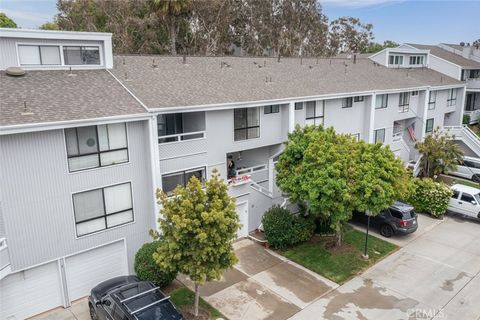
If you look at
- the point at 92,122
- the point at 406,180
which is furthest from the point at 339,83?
the point at 92,122

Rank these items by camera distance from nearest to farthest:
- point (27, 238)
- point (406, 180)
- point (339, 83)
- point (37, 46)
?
point (27, 238) → point (37, 46) → point (406, 180) → point (339, 83)

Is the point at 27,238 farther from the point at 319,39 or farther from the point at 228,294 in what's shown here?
the point at 319,39

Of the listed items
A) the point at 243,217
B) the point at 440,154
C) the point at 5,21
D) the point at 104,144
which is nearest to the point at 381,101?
the point at 440,154

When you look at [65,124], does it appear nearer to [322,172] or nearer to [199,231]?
[199,231]

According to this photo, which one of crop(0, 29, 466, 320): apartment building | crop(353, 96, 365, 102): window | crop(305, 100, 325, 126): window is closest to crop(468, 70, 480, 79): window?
crop(353, 96, 365, 102): window

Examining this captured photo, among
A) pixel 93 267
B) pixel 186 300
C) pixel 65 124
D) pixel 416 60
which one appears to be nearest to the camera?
pixel 65 124

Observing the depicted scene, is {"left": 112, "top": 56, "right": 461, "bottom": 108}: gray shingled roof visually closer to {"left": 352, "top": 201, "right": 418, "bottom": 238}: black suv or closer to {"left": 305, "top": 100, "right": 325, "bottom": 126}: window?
{"left": 305, "top": 100, "right": 325, "bottom": 126}: window
